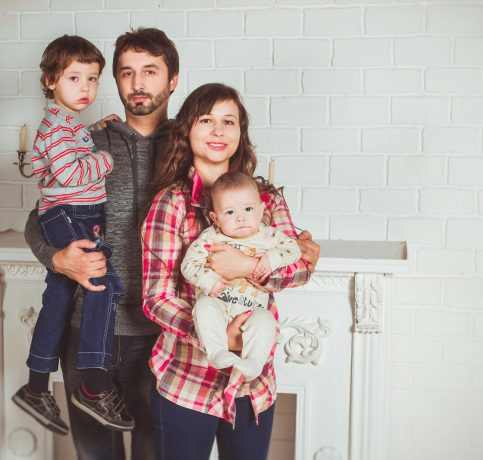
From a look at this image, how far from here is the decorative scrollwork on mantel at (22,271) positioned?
8.37ft

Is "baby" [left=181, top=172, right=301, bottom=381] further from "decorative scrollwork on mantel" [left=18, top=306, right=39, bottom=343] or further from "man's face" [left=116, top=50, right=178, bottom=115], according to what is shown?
"decorative scrollwork on mantel" [left=18, top=306, right=39, bottom=343]

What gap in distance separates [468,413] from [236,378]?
143cm

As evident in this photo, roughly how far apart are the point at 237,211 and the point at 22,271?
126cm

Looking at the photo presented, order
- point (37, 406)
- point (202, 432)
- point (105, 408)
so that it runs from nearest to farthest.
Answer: point (202, 432) < point (105, 408) < point (37, 406)

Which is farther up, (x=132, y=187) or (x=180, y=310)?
(x=132, y=187)

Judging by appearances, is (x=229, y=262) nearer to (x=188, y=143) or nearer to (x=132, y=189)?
(x=188, y=143)

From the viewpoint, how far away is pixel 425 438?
2.65 metres

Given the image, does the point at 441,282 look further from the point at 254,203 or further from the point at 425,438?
the point at 254,203

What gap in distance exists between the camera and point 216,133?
1703mm

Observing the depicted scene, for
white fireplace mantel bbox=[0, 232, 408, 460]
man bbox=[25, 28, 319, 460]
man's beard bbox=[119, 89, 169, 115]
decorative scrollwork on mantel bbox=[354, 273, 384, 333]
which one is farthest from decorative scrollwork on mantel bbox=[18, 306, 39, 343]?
decorative scrollwork on mantel bbox=[354, 273, 384, 333]

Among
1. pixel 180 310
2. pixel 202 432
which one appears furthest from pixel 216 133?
pixel 202 432

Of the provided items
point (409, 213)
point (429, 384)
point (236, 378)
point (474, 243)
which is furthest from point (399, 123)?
point (236, 378)

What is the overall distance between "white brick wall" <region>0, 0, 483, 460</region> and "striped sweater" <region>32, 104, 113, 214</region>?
0.81 meters

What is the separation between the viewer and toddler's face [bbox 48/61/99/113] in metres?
1.87
